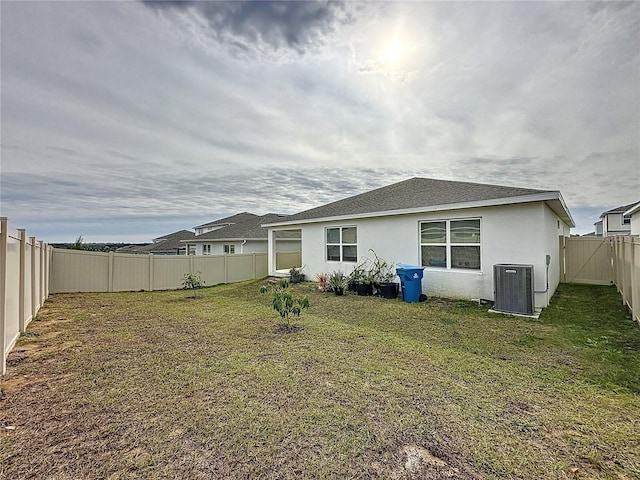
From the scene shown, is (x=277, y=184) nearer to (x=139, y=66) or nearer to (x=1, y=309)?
(x=139, y=66)

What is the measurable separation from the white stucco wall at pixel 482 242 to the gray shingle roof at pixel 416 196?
38 centimetres

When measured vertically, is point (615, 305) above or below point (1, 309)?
below

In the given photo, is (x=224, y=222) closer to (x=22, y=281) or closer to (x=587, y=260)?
(x=22, y=281)

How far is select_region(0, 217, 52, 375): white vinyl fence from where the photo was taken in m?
3.88

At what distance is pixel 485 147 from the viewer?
11.7 m

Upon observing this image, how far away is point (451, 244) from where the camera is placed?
909 centimetres

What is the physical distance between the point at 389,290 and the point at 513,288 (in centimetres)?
344

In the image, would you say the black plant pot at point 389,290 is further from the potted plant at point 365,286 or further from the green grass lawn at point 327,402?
the green grass lawn at point 327,402

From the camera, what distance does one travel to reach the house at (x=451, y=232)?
7.70 metres

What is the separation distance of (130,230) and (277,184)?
19516 millimetres

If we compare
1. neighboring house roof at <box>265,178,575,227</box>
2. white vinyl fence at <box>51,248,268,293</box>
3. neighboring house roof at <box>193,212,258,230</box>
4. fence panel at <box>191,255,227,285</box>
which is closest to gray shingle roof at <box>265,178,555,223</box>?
neighboring house roof at <box>265,178,575,227</box>

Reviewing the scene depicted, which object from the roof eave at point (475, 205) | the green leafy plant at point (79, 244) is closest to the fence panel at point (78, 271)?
the green leafy plant at point (79, 244)

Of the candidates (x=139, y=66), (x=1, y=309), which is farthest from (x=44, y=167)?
(x=1, y=309)

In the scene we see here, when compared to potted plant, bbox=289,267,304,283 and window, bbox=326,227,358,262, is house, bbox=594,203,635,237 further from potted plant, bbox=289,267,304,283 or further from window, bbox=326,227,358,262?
potted plant, bbox=289,267,304,283
